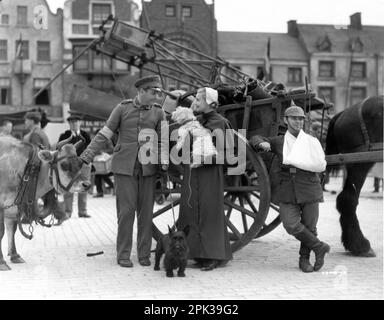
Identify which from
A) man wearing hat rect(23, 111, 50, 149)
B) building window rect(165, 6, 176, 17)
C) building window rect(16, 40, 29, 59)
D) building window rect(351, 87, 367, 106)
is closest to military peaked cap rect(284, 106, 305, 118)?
man wearing hat rect(23, 111, 50, 149)

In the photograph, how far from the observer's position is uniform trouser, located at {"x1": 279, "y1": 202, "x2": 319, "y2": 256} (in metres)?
5.68

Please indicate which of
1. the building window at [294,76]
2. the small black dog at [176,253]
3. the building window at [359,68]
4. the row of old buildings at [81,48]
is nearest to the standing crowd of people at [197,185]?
the small black dog at [176,253]

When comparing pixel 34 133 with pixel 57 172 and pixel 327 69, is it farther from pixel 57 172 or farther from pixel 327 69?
pixel 327 69

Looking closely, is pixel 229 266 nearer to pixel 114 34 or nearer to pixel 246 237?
pixel 246 237

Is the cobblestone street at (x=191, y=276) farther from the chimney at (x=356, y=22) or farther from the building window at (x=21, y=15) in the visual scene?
the chimney at (x=356, y=22)

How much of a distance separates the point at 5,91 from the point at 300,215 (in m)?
31.5

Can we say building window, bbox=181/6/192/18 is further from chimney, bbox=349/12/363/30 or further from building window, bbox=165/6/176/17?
chimney, bbox=349/12/363/30

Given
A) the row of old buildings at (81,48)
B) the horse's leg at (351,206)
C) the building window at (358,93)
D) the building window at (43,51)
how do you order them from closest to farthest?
1. the horse's leg at (351,206)
2. the row of old buildings at (81,48)
3. the building window at (43,51)
4. the building window at (358,93)

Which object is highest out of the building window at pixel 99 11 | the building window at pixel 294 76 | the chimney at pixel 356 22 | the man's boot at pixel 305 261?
the chimney at pixel 356 22

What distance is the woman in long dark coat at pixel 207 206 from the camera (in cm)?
577

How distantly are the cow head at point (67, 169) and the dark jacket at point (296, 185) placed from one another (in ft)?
5.68

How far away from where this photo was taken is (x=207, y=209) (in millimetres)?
5785

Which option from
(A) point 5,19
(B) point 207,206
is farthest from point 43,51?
(B) point 207,206

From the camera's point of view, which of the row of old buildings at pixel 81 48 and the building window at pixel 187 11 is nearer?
the row of old buildings at pixel 81 48
